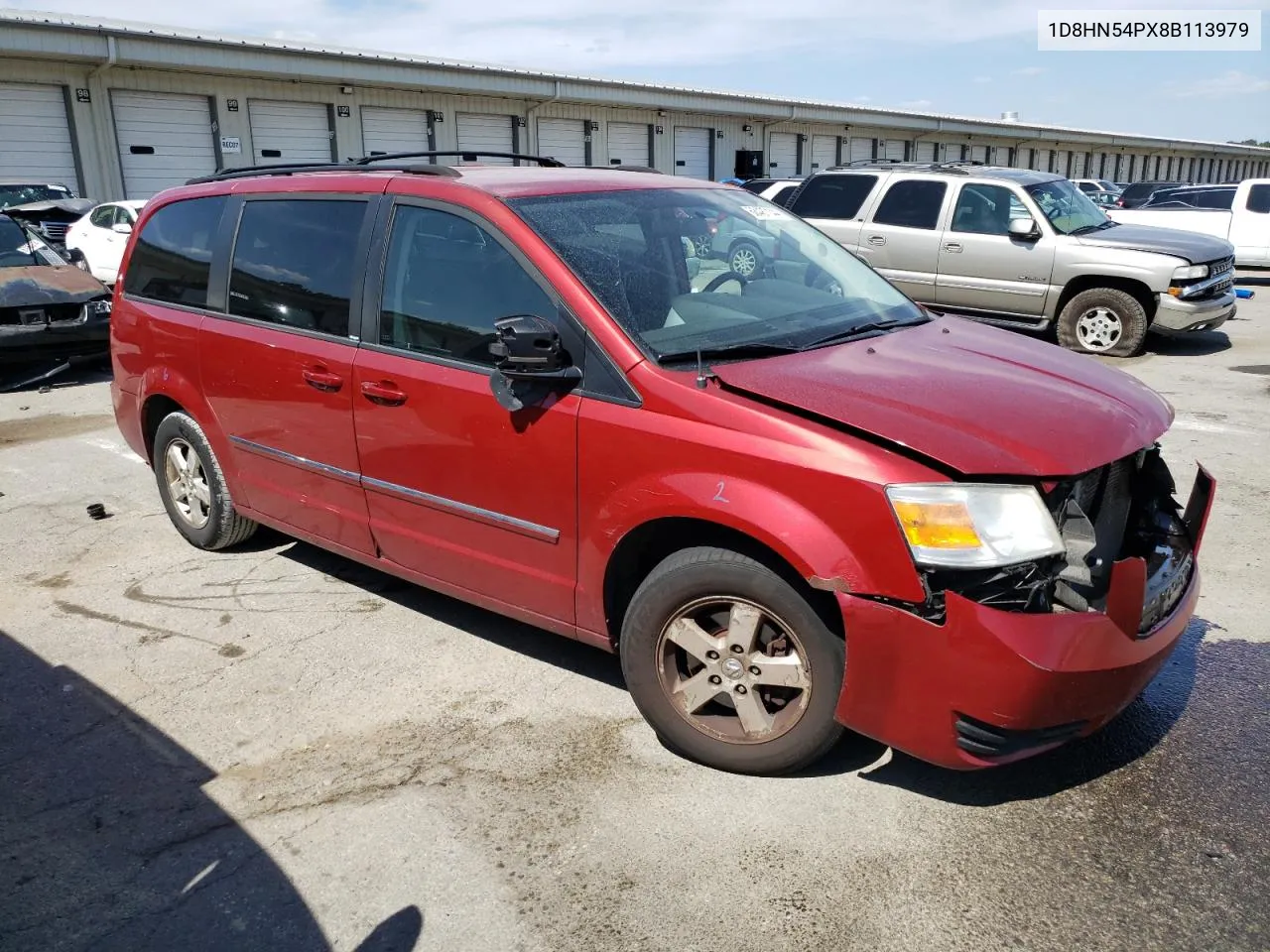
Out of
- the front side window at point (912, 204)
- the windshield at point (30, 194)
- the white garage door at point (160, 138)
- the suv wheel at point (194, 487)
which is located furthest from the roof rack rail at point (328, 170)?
the white garage door at point (160, 138)

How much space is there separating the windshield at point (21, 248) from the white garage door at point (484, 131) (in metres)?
16.3

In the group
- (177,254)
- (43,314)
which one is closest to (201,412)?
(177,254)

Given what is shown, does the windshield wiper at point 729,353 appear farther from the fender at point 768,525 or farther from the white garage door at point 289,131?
the white garage door at point 289,131

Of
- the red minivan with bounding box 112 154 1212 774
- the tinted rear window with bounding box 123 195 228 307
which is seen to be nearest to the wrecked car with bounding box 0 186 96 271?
the tinted rear window with bounding box 123 195 228 307

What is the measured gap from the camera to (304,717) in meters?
3.57

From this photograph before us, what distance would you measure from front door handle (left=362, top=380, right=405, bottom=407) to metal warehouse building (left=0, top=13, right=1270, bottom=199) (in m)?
19.2

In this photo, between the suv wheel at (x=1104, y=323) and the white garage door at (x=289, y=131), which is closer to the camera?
the suv wheel at (x=1104, y=323)

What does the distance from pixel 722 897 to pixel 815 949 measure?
0.93 ft

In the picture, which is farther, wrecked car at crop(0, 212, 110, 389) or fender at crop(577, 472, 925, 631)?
wrecked car at crop(0, 212, 110, 389)

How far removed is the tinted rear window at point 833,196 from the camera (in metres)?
11.4

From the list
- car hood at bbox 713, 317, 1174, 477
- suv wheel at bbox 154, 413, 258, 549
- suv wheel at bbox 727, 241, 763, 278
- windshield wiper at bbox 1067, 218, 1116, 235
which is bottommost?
suv wheel at bbox 154, 413, 258, 549

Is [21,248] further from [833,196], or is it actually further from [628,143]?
[628,143]

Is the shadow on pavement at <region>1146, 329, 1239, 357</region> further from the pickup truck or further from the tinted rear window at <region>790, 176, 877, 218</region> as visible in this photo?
the pickup truck

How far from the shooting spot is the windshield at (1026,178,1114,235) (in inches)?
412
